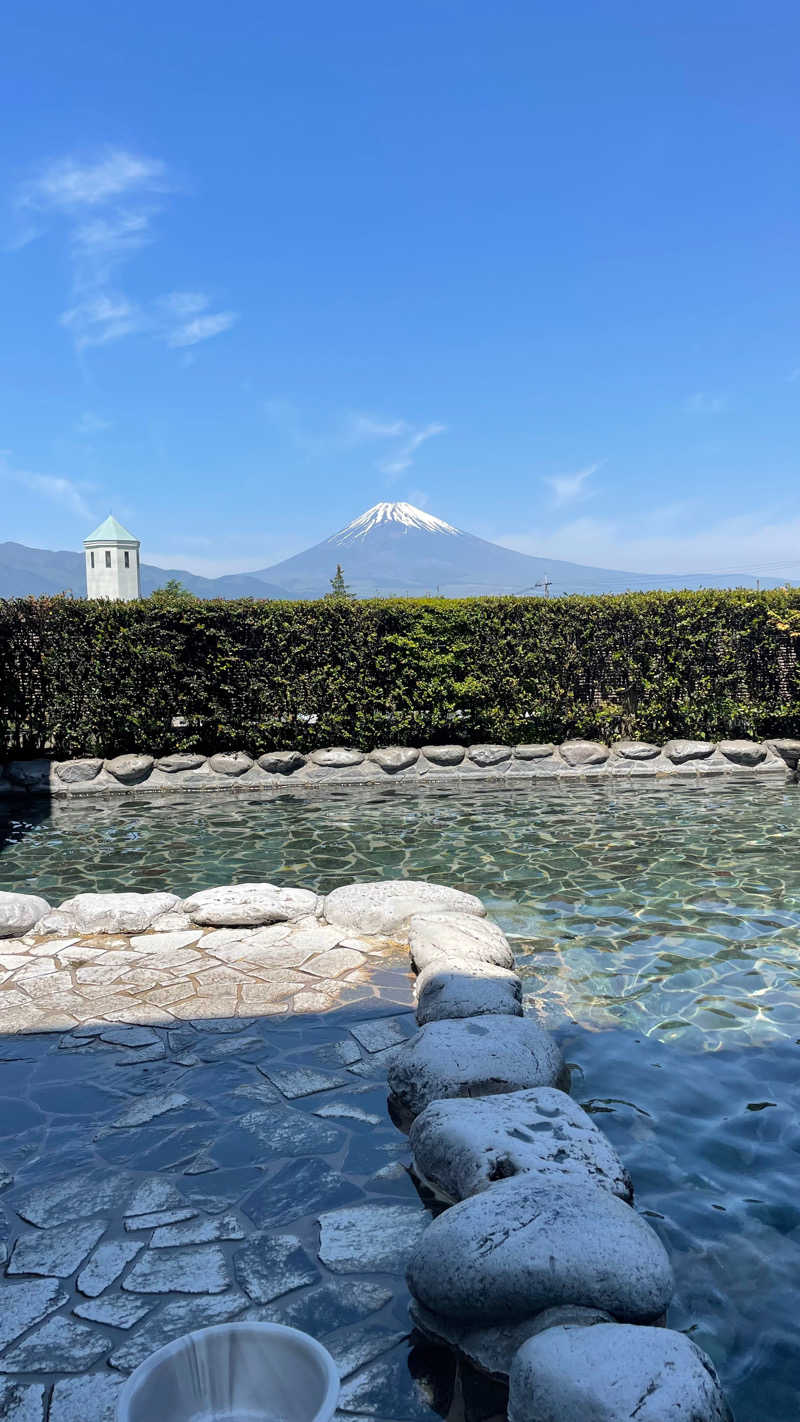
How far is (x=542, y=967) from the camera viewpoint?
5.66m

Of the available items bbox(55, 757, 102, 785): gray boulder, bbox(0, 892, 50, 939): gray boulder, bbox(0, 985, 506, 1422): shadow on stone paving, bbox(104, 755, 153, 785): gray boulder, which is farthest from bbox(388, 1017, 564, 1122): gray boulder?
bbox(55, 757, 102, 785): gray boulder

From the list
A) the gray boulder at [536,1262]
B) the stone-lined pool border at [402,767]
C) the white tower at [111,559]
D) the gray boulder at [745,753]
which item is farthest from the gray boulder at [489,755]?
the white tower at [111,559]

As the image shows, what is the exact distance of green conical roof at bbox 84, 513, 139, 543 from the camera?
83312 millimetres

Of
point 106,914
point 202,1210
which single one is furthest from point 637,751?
point 202,1210

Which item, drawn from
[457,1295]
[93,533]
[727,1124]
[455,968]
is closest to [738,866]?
[455,968]

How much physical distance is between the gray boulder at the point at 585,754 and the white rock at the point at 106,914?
738 centimetres

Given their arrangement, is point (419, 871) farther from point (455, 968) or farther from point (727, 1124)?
point (727, 1124)

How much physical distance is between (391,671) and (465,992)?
877 cm

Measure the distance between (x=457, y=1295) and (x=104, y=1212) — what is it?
1.35 meters

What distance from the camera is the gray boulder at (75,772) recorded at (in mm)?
12203

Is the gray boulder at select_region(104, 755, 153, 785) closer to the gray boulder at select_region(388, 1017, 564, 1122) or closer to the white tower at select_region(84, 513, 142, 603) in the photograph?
the gray boulder at select_region(388, 1017, 564, 1122)

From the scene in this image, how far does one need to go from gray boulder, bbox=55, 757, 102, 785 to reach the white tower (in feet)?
242

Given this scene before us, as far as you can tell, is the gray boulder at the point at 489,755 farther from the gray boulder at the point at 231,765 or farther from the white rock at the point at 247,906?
the white rock at the point at 247,906

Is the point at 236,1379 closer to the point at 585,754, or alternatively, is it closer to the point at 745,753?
the point at 585,754
